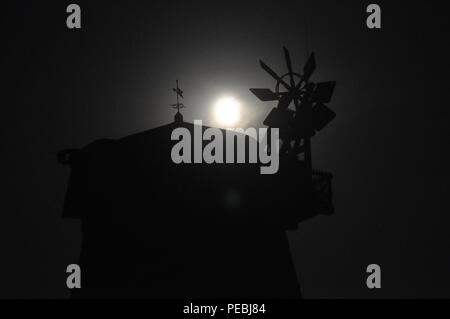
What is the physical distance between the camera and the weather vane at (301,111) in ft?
40.7

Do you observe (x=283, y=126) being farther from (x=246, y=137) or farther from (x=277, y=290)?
(x=277, y=290)

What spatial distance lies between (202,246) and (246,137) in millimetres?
3512

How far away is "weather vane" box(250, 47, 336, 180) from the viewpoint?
1240cm

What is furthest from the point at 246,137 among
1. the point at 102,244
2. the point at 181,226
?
the point at 102,244

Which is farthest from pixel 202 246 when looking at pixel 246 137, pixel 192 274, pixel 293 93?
pixel 293 93

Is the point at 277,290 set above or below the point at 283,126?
below

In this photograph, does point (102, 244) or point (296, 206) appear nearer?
point (296, 206)

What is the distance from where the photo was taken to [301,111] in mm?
12672

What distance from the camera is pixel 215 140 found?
44.8 ft

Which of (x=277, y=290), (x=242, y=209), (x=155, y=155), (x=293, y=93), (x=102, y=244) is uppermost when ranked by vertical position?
(x=293, y=93)
